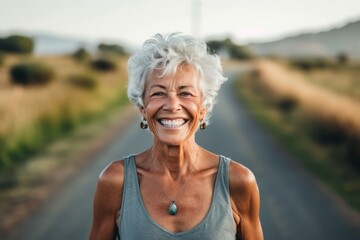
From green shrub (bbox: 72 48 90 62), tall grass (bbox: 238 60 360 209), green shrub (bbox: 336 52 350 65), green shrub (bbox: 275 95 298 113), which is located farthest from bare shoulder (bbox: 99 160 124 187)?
green shrub (bbox: 336 52 350 65)

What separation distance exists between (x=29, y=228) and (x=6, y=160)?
10.1ft

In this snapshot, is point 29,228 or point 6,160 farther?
point 6,160

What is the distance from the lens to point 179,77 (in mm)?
1768

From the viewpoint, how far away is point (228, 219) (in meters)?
1.74

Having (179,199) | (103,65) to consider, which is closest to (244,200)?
(179,199)

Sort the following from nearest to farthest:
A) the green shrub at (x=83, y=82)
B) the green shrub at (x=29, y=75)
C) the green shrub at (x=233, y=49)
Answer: the green shrub at (x=29, y=75)
the green shrub at (x=83, y=82)
the green shrub at (x=233, y=49)

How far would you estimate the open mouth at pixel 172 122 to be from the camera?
1.78 meters

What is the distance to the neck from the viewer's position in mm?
1913

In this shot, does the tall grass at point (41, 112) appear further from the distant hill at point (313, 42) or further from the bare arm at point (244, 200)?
the distant hill at point (313, 42)

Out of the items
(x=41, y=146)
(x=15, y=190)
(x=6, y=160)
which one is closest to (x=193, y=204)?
(x=15, y=190)

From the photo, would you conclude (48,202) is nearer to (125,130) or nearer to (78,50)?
(125,130)

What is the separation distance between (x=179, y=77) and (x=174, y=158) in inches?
14.9

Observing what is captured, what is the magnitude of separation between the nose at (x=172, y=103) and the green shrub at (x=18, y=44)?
24163 millimetres

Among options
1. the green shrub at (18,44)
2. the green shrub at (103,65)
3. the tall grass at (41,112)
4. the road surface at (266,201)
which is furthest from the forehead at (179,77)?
the green shrub at (103,65)
